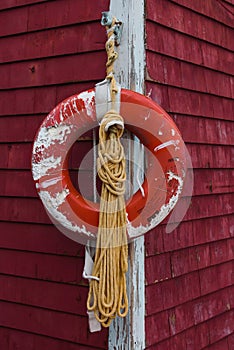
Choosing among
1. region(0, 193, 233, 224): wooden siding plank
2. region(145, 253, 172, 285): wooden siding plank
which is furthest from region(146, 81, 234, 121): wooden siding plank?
region(145, 253, 172, 285): wooden siding plank

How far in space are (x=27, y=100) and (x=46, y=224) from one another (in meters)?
0.60

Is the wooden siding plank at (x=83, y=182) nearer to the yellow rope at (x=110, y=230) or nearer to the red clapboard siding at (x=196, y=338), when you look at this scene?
the yellow rope at (x=110, y=230)

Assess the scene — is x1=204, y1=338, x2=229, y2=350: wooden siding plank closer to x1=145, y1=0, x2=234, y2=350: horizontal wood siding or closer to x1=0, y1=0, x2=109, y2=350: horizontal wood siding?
x1=145, y1=0, x2=234, y2=350: horizontal wood siding

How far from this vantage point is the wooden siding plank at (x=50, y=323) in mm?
2094

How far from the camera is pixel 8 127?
94.1 inches

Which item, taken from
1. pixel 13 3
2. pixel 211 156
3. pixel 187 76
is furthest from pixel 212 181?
pixel 13 3

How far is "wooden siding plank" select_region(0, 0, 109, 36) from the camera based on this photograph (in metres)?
2.14

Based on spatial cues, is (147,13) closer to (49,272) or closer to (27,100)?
(27,100)

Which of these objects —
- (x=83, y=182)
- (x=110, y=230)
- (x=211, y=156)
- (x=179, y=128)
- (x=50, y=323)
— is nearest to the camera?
(x=110, y=230)

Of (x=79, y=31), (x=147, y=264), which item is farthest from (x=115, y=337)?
(x=79, y=31)

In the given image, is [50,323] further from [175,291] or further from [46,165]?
[46,165]

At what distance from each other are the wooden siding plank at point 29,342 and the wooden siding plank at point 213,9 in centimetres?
166

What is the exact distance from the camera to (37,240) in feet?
7.45

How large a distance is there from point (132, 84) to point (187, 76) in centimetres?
49
